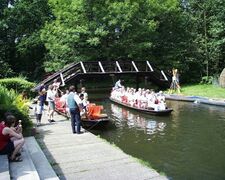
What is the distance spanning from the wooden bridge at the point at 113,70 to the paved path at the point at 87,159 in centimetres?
1760

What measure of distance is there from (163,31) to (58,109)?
22899mm

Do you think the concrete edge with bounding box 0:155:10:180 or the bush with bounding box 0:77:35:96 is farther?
the bush with bounding box 0:77:35:96

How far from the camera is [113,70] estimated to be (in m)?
34.5

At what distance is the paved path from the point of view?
918 cm

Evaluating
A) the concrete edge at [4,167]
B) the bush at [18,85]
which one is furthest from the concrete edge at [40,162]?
the bush at [18,85]

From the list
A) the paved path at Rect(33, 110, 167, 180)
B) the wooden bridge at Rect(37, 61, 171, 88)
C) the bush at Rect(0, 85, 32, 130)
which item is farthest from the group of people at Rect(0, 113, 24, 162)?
the wooden bridge at Rect(37, 61, 171, 88)

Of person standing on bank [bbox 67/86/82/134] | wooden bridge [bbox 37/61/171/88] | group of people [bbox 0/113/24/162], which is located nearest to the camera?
group of people [bbox 0/113/24/162]

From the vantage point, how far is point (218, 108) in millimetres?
23641

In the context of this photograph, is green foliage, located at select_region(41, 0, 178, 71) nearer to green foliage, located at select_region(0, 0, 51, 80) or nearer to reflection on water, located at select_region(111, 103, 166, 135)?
green foliage, located at select_region(0, 0, 51, 80)

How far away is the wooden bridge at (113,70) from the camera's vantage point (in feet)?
105

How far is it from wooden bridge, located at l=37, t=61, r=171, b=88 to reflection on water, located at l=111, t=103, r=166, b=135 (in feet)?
26.9

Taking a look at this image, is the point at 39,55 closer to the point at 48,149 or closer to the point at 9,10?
the point at 9,10

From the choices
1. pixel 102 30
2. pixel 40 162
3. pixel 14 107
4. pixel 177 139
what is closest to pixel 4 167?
pixel 40 162

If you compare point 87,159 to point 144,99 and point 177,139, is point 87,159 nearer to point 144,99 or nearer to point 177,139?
point 177,139
